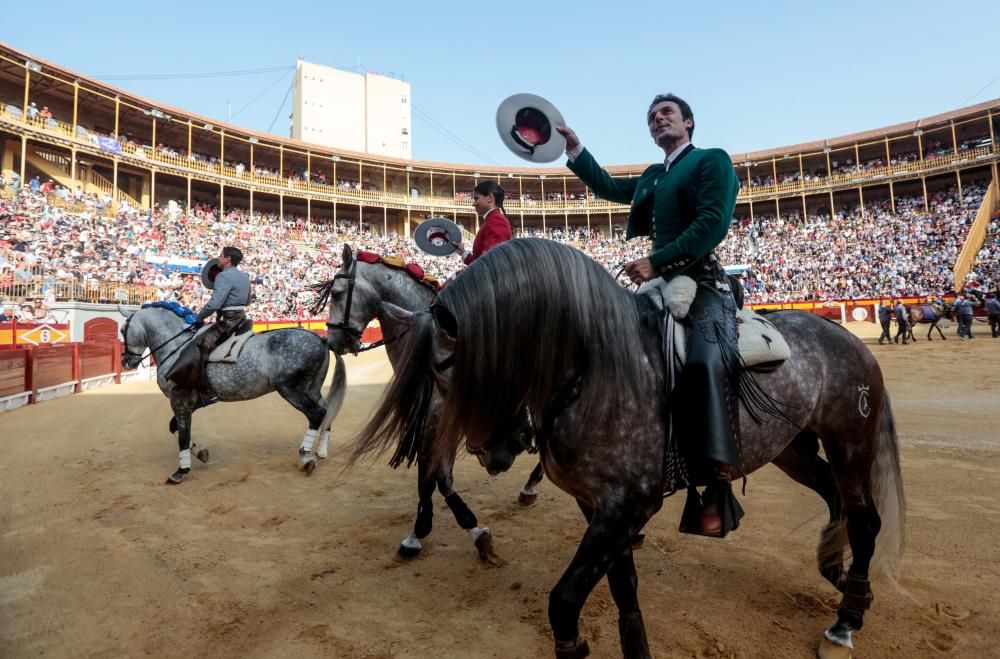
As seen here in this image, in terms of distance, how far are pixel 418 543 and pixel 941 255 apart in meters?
31.3

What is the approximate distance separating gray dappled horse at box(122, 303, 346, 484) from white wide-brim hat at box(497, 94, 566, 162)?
3.43 m

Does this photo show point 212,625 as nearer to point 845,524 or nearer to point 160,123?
point 845,524

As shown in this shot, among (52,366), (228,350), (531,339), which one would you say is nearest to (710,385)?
(531,339)

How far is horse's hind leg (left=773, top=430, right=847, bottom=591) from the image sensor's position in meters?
2.42

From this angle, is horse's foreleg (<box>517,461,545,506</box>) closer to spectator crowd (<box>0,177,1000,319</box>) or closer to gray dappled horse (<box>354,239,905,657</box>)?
gray dappled horse (<box>354,239,905,657</box>)

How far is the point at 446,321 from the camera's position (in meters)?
1.63

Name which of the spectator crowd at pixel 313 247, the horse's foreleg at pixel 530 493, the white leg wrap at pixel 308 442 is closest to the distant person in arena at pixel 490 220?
the horse's foreleg at pixel 530 493

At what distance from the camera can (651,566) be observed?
2.81 meters

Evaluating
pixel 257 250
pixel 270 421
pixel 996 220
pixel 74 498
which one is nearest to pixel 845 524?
A: pixel 74 498

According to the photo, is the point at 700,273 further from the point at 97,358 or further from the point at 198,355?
the point at 97,358

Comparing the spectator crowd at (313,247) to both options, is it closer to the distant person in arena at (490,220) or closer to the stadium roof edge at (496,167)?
the stadium roof edge at (496,167)

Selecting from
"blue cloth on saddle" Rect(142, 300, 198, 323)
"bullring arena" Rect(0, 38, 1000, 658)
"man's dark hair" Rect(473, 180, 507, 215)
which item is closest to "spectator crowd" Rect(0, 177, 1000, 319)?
"bullring arena" Rect(0, 38, 1000, 658)

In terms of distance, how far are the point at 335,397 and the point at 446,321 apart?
4.06m

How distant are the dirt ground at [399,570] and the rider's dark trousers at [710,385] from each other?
97cm
